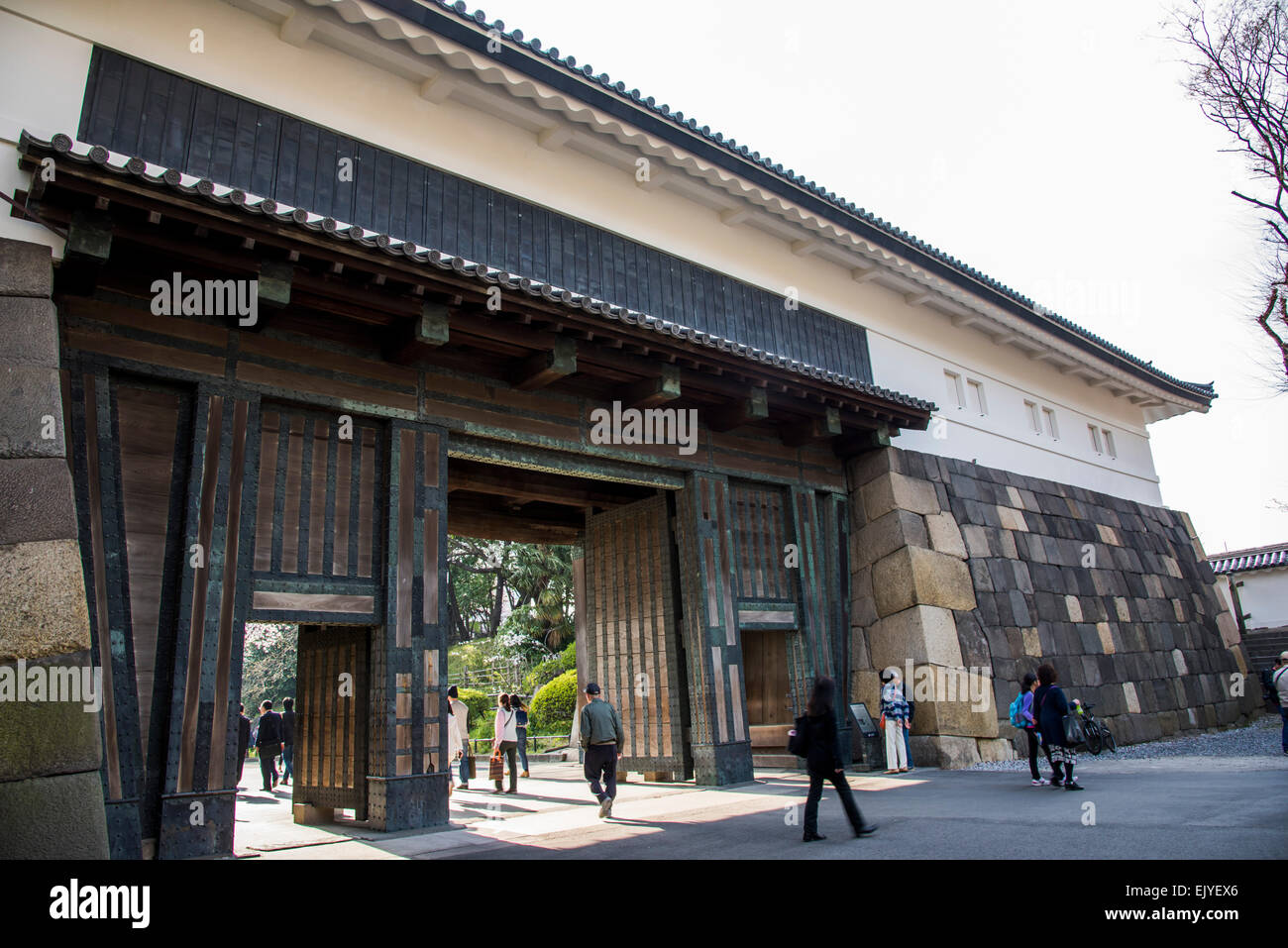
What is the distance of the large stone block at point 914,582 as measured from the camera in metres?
12.0

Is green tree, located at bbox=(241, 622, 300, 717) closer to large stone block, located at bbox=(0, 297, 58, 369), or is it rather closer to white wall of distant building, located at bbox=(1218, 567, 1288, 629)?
large stone block, located at bbox=(0, 297, 58, 369)

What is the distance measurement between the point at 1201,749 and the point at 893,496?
7203 millimetres

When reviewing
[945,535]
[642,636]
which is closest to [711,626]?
[642,636]

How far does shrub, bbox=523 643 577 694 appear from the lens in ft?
81.2

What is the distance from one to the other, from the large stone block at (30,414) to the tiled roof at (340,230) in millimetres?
1585

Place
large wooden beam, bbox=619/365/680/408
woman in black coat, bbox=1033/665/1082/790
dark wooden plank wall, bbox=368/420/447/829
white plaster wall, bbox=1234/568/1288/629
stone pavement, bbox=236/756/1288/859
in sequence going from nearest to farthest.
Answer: stone pavement, bbox=236/756/1288/859
dark wooden plank wall, bbox=368/420/447/829
woman in black coat, bbox=1033/665/1082/790
large wooden beam, bbox=619/365/680/408
white plaster wall, bbox=1234/568/1288/629

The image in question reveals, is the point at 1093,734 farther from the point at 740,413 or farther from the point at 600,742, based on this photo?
the point at 600,742

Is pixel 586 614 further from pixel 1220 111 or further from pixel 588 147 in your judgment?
pixel 1220 111

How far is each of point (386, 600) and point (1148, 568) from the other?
17525mm

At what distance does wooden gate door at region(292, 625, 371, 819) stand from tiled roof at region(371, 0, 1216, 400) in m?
6.73

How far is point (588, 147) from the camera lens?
35.2 ft

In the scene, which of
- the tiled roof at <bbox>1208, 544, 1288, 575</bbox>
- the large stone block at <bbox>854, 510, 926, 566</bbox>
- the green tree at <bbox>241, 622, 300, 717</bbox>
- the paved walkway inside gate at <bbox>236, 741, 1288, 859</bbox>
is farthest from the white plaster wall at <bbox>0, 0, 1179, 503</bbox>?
the green tree at <bbox>241, 622, 300, 717</bbox>

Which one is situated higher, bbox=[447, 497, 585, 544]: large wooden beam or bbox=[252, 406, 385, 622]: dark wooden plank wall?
bbox=[447, 497, 585, 544]: large wooden beam

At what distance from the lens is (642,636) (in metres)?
11.5
